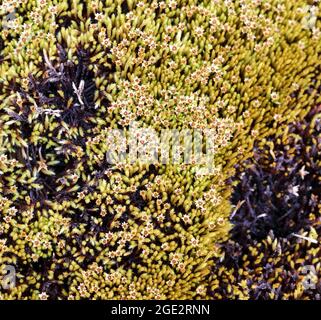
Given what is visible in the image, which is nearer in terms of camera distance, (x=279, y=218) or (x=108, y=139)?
(x=108, y=139)

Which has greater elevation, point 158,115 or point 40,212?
point 158,115

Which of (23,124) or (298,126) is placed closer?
(23,124)

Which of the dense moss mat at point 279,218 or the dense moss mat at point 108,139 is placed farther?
the dense moss mat at point 279,218

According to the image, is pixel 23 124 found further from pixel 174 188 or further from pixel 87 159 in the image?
pixel 174 188

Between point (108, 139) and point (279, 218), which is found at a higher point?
point (108, 139)

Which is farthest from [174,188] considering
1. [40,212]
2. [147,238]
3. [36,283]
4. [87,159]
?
[36,283]

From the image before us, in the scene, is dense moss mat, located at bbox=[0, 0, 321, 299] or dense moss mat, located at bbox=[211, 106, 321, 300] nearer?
dense moss mat, located at bbox=[0, 0, 321, 299]
